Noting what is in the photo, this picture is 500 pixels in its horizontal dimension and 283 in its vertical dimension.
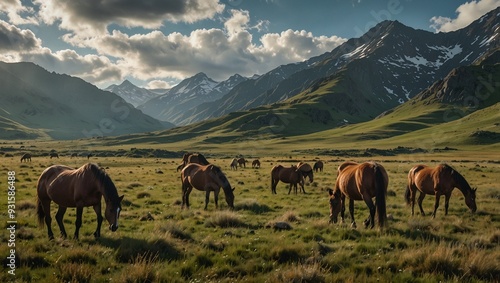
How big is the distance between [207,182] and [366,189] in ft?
30.7

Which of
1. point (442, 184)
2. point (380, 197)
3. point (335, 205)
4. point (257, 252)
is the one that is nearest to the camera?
point (257, 252)

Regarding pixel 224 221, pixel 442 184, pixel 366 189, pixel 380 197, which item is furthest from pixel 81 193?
pixel 442 184

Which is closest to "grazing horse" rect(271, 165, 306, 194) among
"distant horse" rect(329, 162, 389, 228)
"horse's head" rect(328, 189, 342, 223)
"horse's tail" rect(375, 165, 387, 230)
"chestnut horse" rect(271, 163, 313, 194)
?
"chestnut horse" rect(271, 163, 313, 194)

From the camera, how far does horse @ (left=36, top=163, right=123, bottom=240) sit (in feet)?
34.4

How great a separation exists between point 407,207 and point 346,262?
470 inches

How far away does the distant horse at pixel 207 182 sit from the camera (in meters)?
18.7

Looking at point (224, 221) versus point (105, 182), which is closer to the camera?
point (105, 182)

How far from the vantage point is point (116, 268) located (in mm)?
8336

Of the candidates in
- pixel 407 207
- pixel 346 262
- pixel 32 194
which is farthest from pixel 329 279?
pixel 32 194

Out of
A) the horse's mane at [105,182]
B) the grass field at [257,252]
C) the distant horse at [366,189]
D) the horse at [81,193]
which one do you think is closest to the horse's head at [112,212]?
the horse at [81,193]

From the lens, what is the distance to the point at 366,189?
516 inches

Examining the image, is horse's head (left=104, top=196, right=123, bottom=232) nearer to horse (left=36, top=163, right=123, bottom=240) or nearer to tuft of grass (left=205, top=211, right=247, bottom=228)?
horse (left=36, top=163, right=123, bottom=240)

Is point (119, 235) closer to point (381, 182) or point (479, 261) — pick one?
point (381, 182)

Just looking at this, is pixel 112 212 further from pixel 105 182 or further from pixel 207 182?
pixel 207 182
